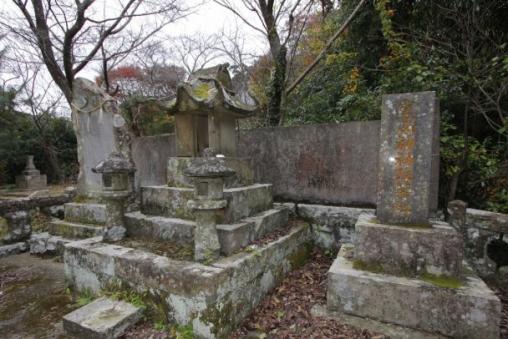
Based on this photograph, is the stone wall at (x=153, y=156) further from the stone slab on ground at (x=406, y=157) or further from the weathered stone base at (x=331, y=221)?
the stone slab on ground at (x=406, y=157)

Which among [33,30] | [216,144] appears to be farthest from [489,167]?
[33,30]

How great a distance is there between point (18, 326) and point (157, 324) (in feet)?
5.21

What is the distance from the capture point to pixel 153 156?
20.3 feet

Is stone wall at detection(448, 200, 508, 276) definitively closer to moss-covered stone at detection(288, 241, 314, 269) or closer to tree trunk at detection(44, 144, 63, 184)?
moss-covered stone at detection(288, 241, 314, 269)

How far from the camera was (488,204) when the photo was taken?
3688mm

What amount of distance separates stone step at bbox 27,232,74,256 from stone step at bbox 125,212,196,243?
2212mm

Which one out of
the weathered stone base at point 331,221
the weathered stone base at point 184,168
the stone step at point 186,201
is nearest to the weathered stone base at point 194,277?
the stone step at point 186,201

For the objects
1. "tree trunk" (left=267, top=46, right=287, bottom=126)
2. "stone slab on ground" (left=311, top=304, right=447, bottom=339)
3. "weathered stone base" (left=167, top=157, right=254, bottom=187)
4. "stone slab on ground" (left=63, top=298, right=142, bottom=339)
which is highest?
"tree trunk" (left=267, top=46, right=287, bottom=126)

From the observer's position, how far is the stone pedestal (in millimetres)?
14680

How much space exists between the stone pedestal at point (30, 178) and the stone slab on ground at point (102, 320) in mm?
15745

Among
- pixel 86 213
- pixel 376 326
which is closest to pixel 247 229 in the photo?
pixel 376 326

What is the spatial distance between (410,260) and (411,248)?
12 centimetres

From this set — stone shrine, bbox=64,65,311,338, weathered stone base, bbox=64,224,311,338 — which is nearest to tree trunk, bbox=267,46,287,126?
stone shrine, bbox=64,65,311,338

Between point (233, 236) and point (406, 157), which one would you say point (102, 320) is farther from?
point (406, 157)
